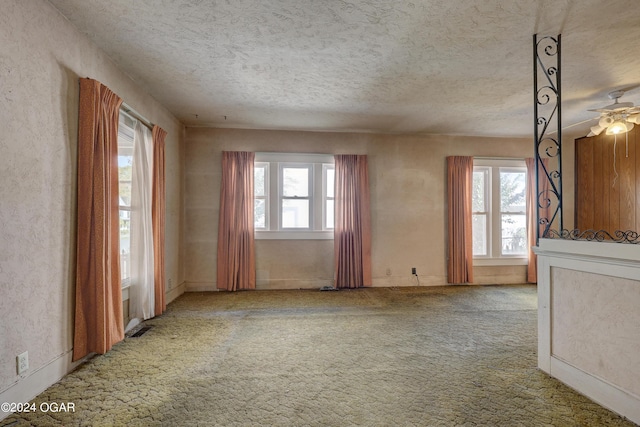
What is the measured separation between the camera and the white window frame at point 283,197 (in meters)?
5.23

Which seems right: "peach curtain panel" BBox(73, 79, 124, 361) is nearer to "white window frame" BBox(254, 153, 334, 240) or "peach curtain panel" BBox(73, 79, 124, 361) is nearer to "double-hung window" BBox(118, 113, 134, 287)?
"double-hung window" BBox(118, 113, 134, 287)

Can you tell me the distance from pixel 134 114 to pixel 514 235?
6.13m

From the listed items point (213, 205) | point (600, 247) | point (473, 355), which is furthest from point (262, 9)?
point (213, 205)

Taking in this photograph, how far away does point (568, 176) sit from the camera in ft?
19.1

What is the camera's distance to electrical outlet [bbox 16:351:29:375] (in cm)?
192

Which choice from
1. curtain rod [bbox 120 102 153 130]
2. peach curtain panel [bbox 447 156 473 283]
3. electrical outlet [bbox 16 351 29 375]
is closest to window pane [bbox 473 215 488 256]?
peach curtain panel [bbox 447 156 473 283]

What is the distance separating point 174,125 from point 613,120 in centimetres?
544

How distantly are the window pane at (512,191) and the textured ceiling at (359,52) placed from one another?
1468mm

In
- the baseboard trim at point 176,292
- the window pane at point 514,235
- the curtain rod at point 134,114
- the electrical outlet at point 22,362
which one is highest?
the curtain rod at point 134,114

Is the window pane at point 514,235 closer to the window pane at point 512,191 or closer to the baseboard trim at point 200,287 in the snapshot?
the window pane at point 512,191

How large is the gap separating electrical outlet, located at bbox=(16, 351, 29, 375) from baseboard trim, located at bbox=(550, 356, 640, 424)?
3.52m

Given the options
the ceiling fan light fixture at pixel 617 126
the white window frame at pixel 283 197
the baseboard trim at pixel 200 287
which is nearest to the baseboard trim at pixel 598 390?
the ceiling fan light fixture at pixel 617 126

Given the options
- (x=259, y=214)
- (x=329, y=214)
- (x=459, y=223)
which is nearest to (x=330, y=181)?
(x=329, y=214)

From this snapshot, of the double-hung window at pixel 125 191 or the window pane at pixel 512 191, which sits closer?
the double-hung window at pixel 125 191
